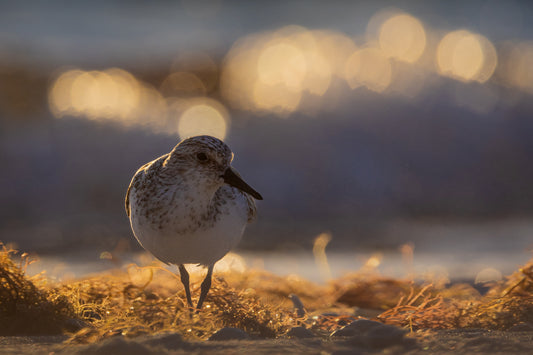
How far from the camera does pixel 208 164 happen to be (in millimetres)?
3822

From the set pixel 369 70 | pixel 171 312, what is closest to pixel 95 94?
pixel 369 70

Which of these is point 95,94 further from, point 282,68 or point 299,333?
point 299,333

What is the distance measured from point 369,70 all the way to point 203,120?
5300 mm

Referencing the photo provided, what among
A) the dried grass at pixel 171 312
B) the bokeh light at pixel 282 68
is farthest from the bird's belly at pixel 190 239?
the bokeh light at pixel 282 68

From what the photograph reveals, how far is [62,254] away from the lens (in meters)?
8.41

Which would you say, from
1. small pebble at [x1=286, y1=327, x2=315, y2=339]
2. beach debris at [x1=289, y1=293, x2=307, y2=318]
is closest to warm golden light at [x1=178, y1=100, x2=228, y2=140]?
beach debris at [x1=289, y1=293, x2=307, y2=318]

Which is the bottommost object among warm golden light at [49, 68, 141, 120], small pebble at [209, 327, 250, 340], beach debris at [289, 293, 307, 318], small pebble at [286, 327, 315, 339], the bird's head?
beach debris at [289, 293, 307, 318]

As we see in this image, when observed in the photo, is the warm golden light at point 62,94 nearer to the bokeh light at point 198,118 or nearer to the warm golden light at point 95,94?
the warm golden light at point 95,94

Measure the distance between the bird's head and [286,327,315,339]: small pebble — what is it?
0.95m

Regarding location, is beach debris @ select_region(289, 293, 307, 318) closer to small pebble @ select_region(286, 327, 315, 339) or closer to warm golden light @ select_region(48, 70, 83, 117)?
small pebble @ select_region(286, 327, 315, 339)

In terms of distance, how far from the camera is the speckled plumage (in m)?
3.77

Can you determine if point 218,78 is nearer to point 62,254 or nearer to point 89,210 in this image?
point 89,210

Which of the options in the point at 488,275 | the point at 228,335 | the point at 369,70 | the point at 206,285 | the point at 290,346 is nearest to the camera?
the point at 290,346

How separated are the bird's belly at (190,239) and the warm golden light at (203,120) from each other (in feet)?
30.4
